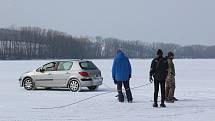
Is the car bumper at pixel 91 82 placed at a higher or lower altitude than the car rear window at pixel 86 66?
lower

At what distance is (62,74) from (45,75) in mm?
981

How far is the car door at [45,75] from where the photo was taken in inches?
862

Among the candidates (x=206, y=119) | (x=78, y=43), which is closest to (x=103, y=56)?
(x=78, y=43)

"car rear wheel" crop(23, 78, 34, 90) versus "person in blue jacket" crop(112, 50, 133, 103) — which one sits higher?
"person in blue jacket" crop(112, 50, 133, 103)

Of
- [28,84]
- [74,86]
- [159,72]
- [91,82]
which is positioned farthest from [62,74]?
[159,72]

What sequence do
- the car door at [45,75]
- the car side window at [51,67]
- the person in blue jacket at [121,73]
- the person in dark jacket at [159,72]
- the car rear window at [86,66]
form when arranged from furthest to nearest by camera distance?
the car side window at [51,67]
the car door at [45,75]
the car rear window at [86,66]
the person in blue jacket at [121,73]
the person in dark jacket at [159,72]

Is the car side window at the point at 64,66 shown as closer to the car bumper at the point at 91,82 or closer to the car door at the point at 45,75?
the car door at the point at 45,75

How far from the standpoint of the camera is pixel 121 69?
15789 mm

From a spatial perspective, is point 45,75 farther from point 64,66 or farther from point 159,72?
point 159,72

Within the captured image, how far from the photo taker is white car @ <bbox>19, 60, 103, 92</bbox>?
21.1 metres

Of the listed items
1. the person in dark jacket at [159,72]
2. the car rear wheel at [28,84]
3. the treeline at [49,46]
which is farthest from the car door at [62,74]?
the treeline at [49,46]

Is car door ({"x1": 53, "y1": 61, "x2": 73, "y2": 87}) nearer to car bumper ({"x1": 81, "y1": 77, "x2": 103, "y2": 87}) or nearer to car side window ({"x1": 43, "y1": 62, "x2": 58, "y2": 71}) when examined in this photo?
car side window ({"x1": 43, "y1": 62, "x2": 58, "y2": 71})

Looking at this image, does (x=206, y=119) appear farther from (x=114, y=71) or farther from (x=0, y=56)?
(x=0, y=56)

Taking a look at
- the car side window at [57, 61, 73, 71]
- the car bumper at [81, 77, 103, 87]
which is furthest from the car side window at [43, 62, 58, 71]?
the car bumper at [81, 77, 103, 87]
